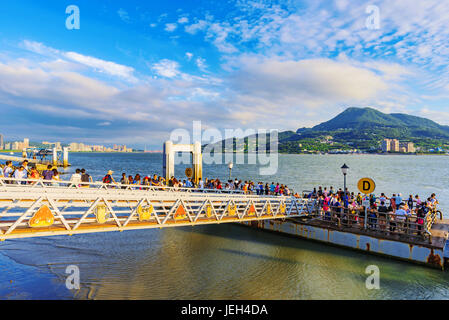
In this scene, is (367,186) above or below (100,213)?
above

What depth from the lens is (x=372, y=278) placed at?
1117cm

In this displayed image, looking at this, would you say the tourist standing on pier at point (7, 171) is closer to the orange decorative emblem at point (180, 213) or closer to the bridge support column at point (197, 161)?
the orange decorative emblem at point (180, 213)

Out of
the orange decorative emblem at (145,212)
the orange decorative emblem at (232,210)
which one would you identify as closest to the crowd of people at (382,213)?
the orange decorative emblem at (232,210)

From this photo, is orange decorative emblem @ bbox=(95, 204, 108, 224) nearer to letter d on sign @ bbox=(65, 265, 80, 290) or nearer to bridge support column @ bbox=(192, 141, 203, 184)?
letter d on sign @ bbox=(65, 265, 80, 290)

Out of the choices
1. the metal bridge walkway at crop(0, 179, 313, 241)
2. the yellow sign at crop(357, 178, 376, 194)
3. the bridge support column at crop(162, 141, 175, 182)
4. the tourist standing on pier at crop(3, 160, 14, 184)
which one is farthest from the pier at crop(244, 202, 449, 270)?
the tourist standing on pier at crop(3, 160, 14, 184)

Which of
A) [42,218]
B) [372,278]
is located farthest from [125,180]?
[372,278]

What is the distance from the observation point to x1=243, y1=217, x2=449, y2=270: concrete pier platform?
1173 cm

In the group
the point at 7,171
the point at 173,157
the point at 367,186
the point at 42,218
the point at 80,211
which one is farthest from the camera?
the point at 173,157

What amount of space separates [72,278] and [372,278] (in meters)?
12.8

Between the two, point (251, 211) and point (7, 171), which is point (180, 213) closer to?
point (251, 211)

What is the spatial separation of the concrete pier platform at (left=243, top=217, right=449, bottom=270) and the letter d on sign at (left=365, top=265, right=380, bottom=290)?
144cm
